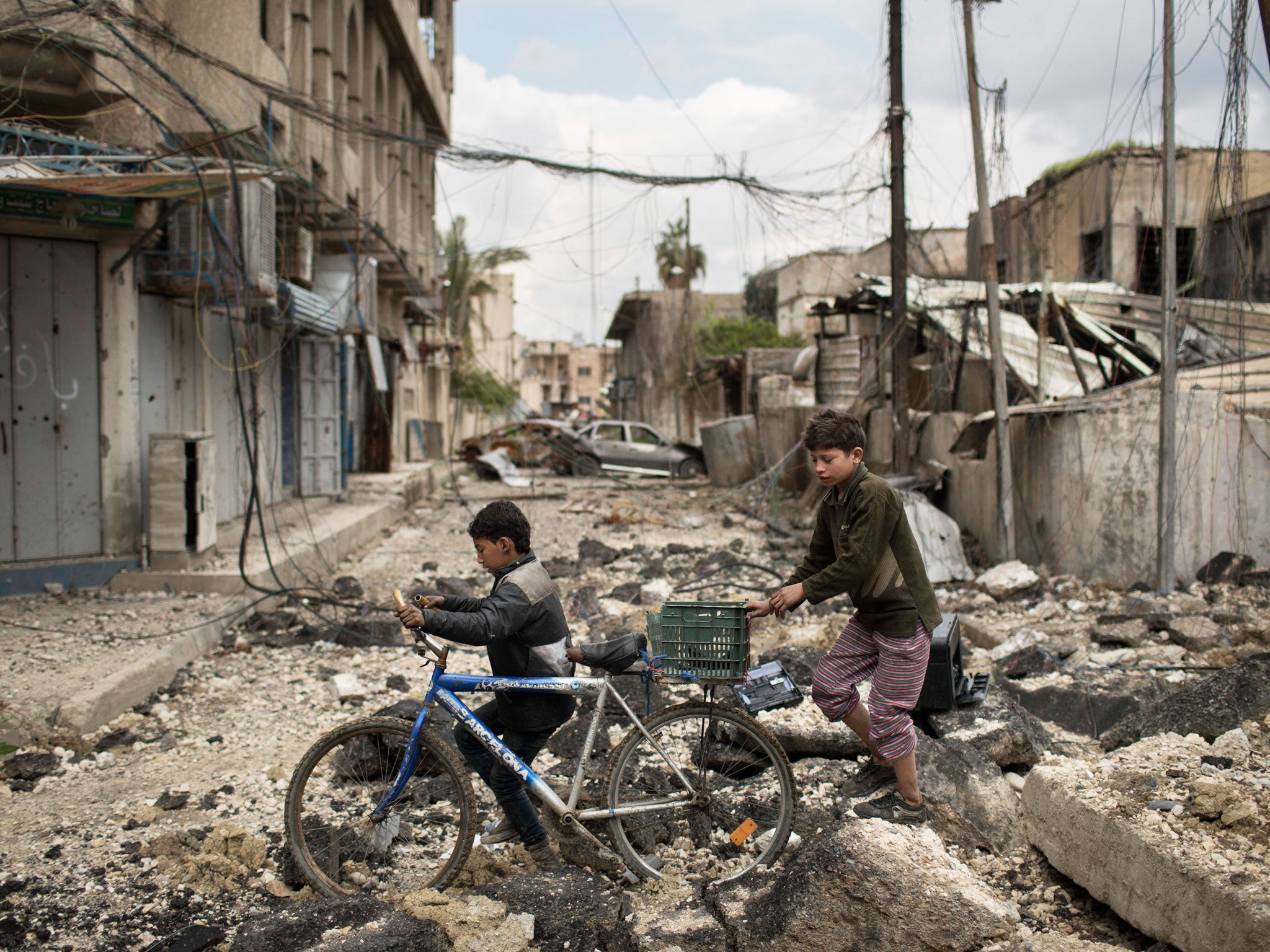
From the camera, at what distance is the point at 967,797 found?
359 cm

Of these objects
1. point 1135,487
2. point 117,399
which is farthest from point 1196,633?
point 117,399

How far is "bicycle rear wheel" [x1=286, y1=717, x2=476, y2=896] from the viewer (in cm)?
308

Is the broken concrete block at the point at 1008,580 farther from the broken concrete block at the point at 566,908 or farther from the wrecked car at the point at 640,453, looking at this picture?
the wrecked car at the point at 640,453

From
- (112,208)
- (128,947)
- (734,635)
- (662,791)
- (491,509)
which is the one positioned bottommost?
(128,947)

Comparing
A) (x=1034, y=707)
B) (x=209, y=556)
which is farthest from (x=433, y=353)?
(x=1034, y=707)

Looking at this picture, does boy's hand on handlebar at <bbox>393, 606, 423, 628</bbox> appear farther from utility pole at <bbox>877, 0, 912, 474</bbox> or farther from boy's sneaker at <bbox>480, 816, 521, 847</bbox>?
utility pole at <bbox>877, 0, 912, 474</bbox>

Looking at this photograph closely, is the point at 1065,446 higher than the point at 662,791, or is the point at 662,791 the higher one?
the point at 1065,446

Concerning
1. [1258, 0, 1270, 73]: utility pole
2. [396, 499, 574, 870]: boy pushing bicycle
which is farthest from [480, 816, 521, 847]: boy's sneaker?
[1258, 0, 1270, 73]: utility pole

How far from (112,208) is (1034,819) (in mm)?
7482

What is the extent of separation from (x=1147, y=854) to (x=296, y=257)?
1181cm

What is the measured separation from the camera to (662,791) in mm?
3434

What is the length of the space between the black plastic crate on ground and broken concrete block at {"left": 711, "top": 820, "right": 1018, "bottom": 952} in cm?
79

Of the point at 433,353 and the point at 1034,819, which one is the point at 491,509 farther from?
the point at 433,353

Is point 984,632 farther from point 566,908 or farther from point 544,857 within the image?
point 566,908
